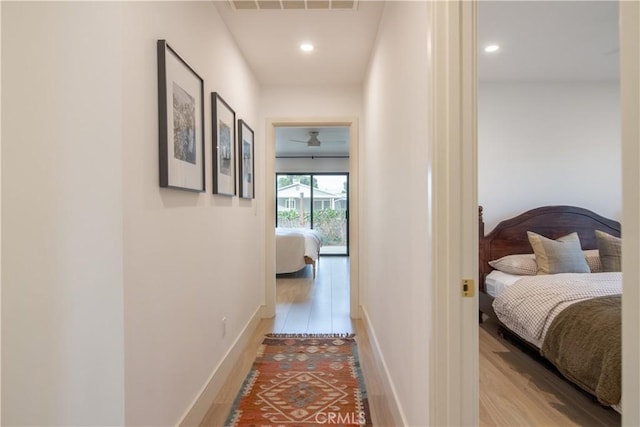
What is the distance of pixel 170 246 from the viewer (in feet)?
4.80

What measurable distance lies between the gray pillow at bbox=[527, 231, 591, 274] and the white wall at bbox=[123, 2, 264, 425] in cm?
274

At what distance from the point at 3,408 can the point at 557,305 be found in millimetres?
2957

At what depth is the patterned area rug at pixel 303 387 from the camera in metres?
1.83

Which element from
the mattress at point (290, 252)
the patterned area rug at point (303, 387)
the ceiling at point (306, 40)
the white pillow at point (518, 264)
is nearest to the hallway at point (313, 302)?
the mattress at point (290, 252)

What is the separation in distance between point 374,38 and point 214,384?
2.68 m

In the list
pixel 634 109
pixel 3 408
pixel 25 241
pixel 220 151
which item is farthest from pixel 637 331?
pixel 220 151

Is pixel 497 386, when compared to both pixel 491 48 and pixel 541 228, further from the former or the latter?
pixel 491 48

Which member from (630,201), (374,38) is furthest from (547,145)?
(630,201)

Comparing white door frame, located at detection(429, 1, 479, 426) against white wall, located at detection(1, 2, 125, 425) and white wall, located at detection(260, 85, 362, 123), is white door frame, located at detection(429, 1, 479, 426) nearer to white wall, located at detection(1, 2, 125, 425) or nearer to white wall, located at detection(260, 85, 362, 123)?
white wall, located at detection(1, 2, 125, 425)

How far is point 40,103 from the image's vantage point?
1.12 m

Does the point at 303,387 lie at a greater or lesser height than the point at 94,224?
lesser

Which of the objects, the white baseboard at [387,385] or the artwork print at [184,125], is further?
the white baseboard at [387,385]

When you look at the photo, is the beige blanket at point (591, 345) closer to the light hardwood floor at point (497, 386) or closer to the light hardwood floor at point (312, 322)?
the light hardwood floor at point (497, 386)

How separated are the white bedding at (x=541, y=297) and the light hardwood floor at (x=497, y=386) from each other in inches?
9.4
